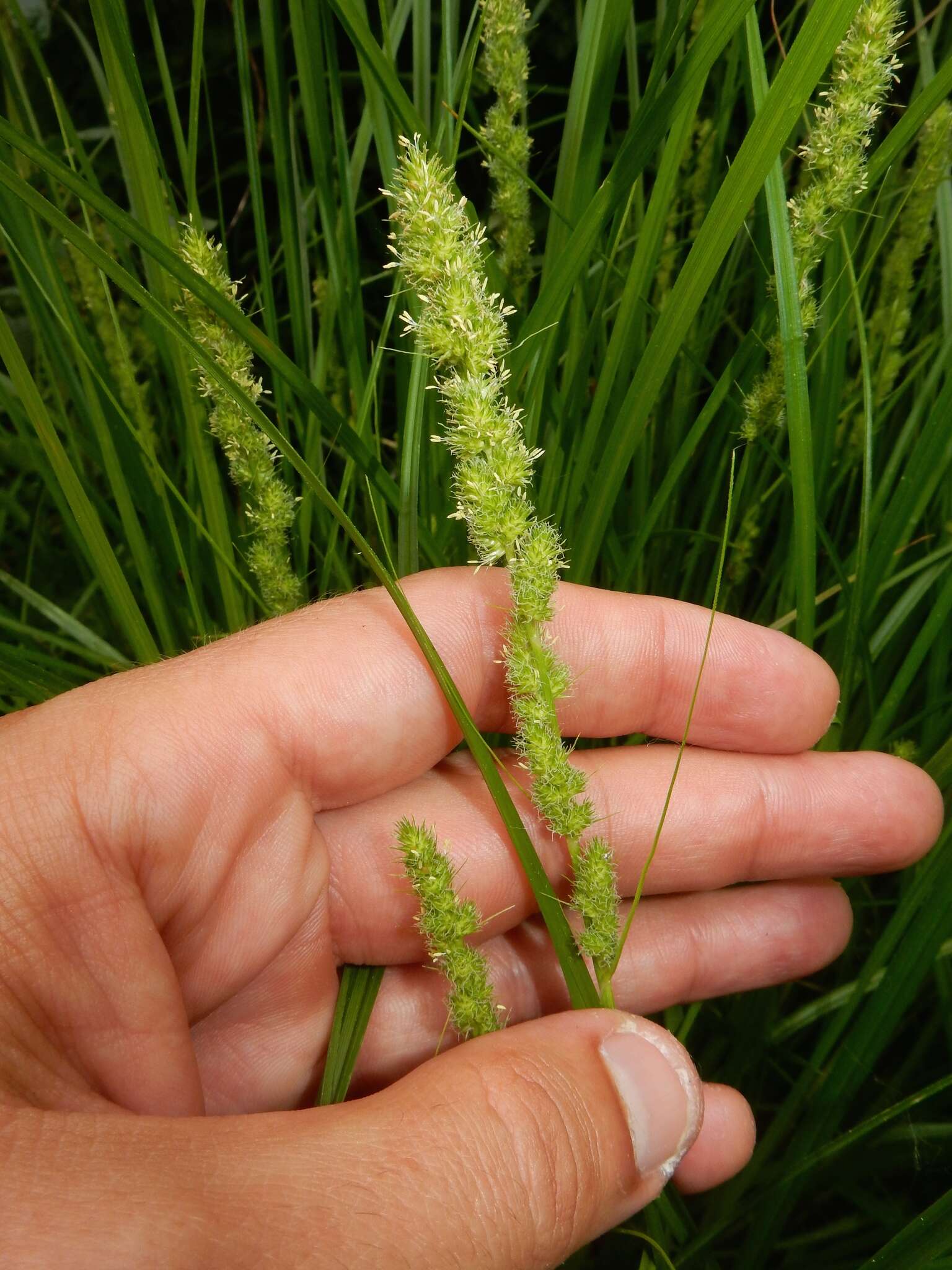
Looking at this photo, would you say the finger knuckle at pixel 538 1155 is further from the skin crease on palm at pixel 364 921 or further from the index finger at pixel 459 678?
the index finger at pixel 459 678

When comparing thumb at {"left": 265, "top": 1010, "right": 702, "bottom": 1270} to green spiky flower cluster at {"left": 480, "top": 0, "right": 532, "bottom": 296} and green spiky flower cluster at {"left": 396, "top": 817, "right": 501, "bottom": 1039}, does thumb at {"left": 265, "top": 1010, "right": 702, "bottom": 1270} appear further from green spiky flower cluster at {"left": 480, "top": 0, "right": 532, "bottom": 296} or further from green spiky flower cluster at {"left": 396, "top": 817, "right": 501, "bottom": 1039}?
green spiky flower cluster at {"left": 480, "top": 0, "right": 532, "bottom": 296}

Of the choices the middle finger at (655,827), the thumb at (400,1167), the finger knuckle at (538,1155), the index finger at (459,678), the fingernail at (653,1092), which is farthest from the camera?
the middle finger at (655,827)

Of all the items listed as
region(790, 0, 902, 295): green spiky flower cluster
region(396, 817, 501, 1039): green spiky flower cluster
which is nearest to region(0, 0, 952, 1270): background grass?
region(790, 0, 902, 295): green spiky flower cluster

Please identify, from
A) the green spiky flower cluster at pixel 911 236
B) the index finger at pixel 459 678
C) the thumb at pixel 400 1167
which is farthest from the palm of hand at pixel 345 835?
the green spiky flower cluster at pixel 911 236

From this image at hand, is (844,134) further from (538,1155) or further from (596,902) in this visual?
(538,1155)

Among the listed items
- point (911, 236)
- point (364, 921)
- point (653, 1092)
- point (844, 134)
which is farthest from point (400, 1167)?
point (911, 236)

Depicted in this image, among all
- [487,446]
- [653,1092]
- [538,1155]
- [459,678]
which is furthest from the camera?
[459,678]
